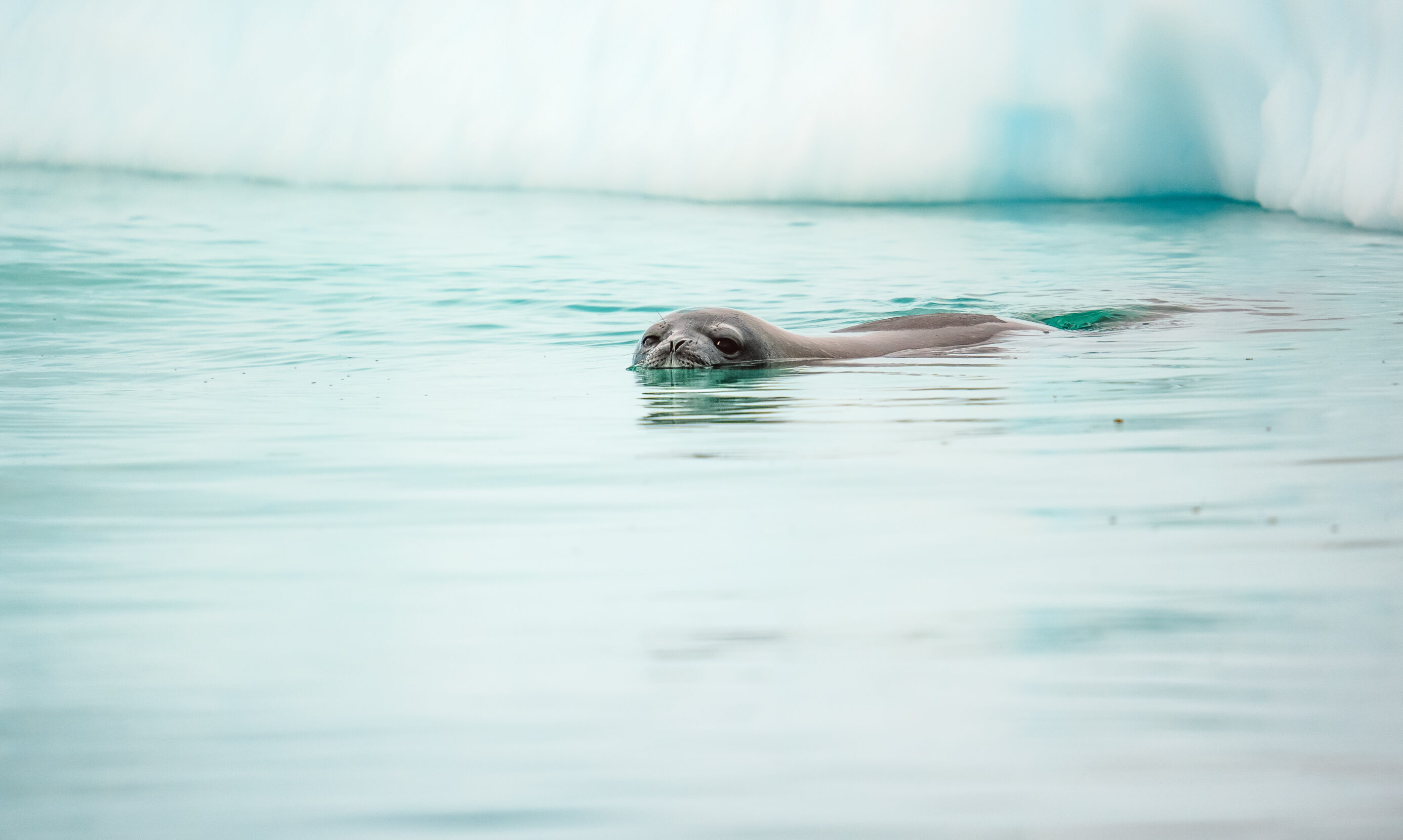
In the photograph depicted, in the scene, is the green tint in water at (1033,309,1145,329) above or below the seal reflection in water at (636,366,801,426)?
above

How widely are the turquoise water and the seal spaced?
0.96 ft

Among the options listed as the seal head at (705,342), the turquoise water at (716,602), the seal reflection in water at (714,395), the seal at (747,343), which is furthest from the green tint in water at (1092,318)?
the seal reflection in water at (714,395)

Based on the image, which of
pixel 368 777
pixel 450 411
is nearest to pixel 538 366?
pixel 450 411

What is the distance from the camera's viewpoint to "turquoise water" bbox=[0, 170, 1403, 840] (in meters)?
1.62

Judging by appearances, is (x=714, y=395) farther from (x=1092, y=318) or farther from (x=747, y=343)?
(x=1092, y=318)

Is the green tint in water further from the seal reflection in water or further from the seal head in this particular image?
the seal reflection in water

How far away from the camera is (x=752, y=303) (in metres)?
12.5

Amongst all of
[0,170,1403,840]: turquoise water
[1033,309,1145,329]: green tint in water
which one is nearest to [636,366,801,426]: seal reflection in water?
[0,170,1403,840]: turquoise water

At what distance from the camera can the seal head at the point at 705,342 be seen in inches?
287

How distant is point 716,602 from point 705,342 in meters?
4.91

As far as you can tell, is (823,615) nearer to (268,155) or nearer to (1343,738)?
(1343,738)

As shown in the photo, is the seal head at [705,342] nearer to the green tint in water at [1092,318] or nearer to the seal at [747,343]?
the seal at [747,343]

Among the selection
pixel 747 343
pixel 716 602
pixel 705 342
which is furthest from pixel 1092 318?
pixel 716 602

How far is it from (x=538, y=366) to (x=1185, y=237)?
13.6 metres
